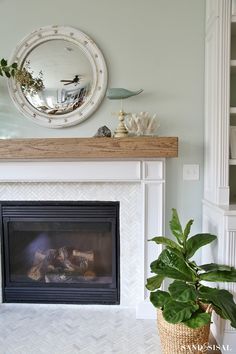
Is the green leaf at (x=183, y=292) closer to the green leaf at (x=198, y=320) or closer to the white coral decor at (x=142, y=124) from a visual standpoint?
the green leaf at (x=198, y=320)

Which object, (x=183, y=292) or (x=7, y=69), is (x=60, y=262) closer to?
(x=183, y=292)

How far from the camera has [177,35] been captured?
2.08m

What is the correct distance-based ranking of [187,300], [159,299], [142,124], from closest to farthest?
[187,300], [159,299], [142,124]

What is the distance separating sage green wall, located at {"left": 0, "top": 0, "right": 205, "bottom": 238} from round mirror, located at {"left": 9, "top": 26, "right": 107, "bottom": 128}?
0.08 metres

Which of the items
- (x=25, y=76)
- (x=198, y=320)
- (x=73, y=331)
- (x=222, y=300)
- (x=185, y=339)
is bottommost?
(x=73, y=331)

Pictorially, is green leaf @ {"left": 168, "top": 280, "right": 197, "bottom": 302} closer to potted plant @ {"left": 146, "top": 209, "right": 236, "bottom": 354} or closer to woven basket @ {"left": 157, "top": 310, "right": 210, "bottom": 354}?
potted plant @ {"left": 146, "top": 209, "right": 236, "bottom": 354}

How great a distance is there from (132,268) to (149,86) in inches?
54.4

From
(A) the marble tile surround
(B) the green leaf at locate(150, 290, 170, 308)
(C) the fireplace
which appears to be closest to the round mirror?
(A) the marble tile surround

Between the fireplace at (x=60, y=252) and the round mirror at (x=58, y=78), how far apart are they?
2.28 feet

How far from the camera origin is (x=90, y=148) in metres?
1.86

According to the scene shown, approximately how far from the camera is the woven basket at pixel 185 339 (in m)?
1.50

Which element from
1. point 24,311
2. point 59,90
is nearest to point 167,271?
point 24,311

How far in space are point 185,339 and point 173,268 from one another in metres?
0.36

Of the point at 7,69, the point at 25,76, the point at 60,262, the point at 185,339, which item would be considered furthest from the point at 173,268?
the point at 7,69
